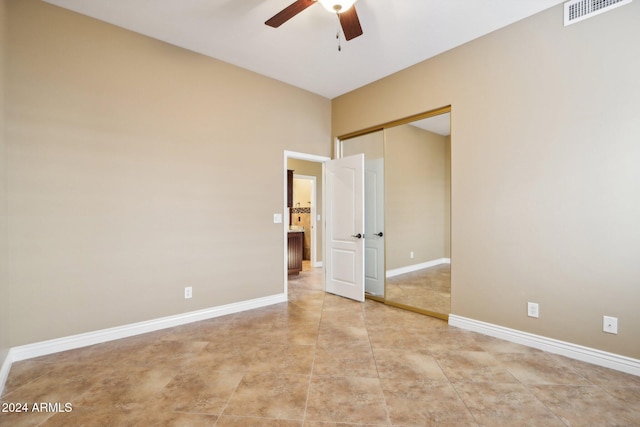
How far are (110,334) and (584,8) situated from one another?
17.1ft

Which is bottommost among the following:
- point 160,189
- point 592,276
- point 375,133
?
point 592,276

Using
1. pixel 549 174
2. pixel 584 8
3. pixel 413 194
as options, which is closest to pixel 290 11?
pixel 584 8

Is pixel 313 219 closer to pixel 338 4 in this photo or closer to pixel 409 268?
pixel 409 268

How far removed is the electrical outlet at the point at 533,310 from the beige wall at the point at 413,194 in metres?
1.14

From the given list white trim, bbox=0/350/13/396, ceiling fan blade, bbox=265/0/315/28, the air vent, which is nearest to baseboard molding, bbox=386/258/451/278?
the air vent

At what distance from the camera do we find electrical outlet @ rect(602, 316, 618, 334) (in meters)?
2.30

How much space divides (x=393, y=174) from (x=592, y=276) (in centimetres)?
239

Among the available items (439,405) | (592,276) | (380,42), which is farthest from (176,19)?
(592,276)

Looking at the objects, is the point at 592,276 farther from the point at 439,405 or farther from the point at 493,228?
the point at 439,405

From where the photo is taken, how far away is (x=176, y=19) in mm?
2805

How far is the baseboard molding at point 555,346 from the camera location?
2.26 metres

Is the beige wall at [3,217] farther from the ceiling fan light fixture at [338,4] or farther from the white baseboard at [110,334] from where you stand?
the ceiling fan light fixture at [338,4]

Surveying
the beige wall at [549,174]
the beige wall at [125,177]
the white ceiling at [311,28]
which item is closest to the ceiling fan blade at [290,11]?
the white ceiling at [311,28]

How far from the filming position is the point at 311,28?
2.93m
